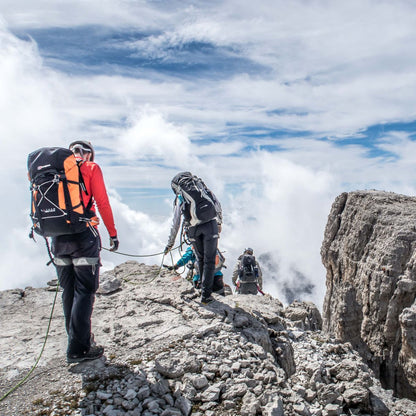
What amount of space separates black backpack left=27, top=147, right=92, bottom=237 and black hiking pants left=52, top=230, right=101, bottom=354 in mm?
271

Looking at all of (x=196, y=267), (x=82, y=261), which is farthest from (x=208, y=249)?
(x=82, y=261)

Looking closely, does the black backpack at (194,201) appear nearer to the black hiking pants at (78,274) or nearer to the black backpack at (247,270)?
the black hiking pants at (78,274)

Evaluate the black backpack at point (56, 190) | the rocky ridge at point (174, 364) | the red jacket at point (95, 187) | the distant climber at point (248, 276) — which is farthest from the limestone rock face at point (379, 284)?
the black backpack at point (56, 190)

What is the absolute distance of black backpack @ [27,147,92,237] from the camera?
557 cm

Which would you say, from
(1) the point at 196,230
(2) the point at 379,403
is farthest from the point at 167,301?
(2) the point at 379,403

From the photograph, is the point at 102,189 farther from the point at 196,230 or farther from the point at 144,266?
the point at 144,266

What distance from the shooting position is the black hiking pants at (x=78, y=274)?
19.3 feet

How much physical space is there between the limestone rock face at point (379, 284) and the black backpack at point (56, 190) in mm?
13853

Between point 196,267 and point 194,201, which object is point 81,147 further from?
point 196,267

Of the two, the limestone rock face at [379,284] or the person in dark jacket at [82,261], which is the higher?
the person in dark jacket at [82,261]

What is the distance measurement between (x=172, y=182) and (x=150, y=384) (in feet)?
15.6

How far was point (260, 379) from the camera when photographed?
5.82m

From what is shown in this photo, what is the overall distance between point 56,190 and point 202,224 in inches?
152

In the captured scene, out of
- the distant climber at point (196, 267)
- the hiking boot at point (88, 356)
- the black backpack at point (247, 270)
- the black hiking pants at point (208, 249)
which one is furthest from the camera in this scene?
the black backpack at point (247, 270)
